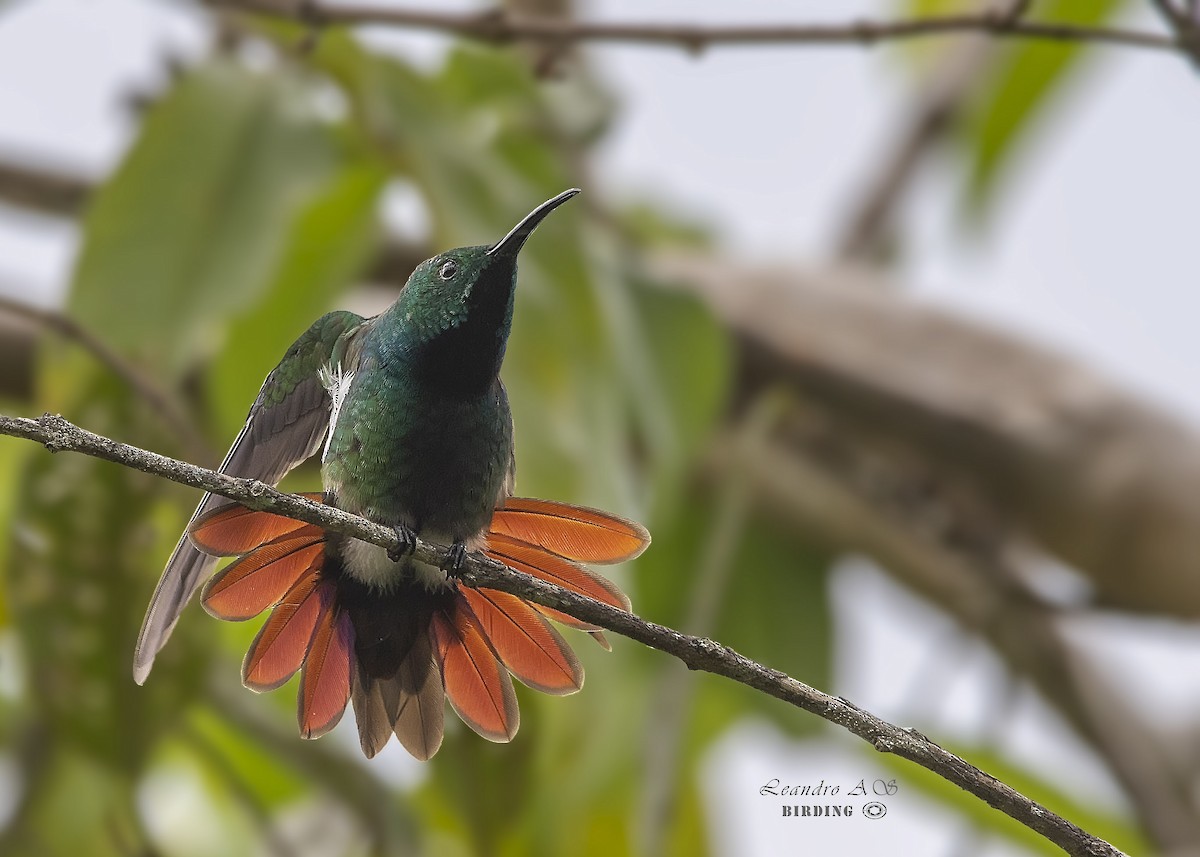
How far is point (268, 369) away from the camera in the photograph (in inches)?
92.7

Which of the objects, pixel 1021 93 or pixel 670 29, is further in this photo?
pixel 1021 93

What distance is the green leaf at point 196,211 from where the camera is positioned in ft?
7.93

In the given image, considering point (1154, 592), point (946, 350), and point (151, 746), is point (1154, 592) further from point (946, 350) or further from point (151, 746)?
point (151, 746)

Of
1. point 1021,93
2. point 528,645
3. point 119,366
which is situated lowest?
point 528,645

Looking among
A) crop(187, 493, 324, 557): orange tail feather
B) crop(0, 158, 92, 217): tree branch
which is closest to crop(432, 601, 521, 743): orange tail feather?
crop(187, 493, 324, 557): orange tail feather

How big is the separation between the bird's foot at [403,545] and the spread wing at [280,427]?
14 cm

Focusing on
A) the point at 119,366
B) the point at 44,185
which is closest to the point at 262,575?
the point at 119,366

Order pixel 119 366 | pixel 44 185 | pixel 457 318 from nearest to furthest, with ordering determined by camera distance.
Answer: pixel 457 318 < pixel 119 366 < pixel 44 185

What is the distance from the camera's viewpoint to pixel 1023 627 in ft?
13.9

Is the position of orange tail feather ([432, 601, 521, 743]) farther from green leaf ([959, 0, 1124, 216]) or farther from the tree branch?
green leaf ([959, 0, 1124, 216])

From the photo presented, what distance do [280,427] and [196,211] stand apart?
3.33 feet

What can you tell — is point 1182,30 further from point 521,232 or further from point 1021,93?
point 1021,93

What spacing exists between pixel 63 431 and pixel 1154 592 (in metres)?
3.40

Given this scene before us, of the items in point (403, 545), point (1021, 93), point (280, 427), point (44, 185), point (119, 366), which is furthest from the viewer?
point (1021, 93)
